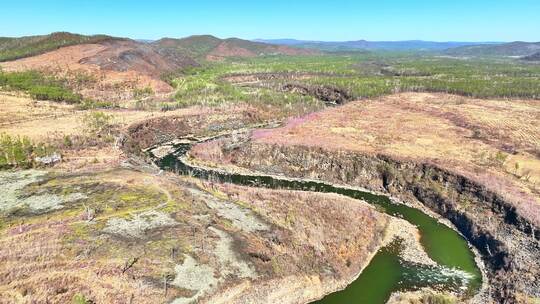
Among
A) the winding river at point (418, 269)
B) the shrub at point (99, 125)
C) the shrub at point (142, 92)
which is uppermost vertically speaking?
the shrub at point (142, 92)

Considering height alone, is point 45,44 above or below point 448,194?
above

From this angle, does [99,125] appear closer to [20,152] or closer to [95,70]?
[20,152]

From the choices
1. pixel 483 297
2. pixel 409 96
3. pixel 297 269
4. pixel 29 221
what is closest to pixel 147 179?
pixel 29 221

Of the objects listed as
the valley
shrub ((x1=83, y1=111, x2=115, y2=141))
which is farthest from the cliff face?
shrub ((x1=83, y1=111, x2=115, y2=141))

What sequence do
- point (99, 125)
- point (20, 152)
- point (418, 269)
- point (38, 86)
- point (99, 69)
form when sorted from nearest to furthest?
point (418, 269) < point (20, 152) < point (99, 125) < point (38, 86) < point (99, 69)

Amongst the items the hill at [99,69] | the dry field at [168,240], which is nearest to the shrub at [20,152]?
the dry field at [168,240]

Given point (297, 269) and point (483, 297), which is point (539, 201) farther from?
point (297, 269)

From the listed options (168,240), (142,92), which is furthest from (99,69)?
(168,240)

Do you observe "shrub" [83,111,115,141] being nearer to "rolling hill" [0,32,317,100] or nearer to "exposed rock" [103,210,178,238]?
"rolling hill" [0,32,317,100]

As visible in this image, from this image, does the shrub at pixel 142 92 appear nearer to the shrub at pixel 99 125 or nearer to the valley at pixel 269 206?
the valley at pixel 269 206
